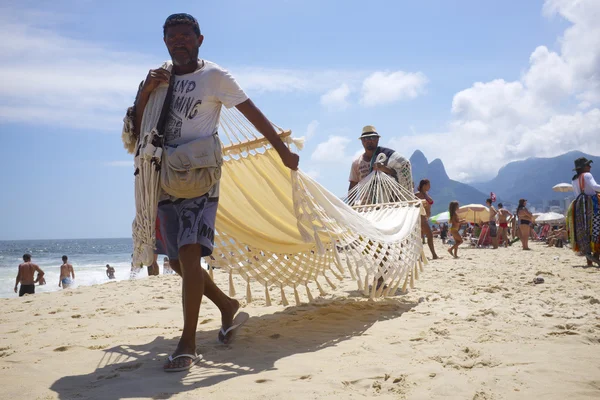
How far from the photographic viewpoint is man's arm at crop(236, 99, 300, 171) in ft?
7.22

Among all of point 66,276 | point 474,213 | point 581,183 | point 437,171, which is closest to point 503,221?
point 474,213

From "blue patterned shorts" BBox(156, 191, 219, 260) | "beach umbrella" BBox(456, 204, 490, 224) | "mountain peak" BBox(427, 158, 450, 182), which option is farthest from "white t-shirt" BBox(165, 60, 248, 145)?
"mountain peak" BBox(427, 158, 450, 182)

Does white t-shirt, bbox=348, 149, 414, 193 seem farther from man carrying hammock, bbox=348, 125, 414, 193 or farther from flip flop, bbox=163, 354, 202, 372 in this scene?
flip flop, bbox=163, 354, 202, 372

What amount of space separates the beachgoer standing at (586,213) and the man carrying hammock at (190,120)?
4.75 metres

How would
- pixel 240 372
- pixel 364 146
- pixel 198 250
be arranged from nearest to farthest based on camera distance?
pixel 240 372 → pixel 198 250 → pixel 364 146

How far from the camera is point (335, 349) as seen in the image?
7.25 ft

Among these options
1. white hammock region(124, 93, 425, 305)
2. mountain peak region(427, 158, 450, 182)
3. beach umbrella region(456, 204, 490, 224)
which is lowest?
white hammock region(124, 93, 425, 305)

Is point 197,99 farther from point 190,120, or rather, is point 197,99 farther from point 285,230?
point 285,230

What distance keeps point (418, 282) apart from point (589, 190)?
2.62 m

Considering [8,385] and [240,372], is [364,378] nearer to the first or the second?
[240,372]

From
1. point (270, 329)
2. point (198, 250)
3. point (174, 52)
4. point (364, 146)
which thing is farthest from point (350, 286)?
point (174, 52)

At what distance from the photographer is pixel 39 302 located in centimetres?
420

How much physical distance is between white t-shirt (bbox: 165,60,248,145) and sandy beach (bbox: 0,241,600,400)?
3.28ft

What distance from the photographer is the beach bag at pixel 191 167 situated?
6.56ft
